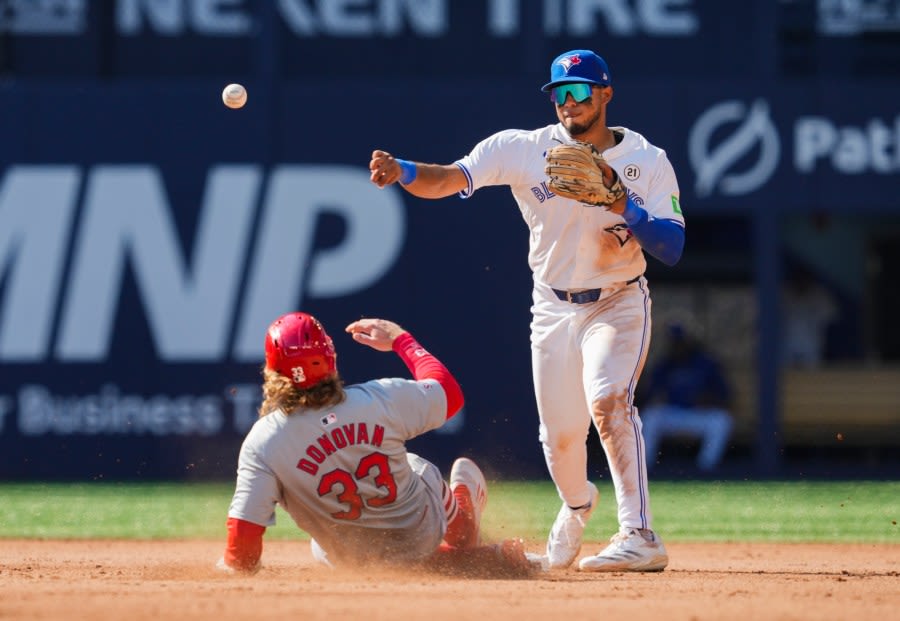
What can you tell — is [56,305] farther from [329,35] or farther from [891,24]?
[891,24]

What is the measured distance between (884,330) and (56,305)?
824 cm

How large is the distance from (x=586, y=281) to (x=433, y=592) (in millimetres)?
1511

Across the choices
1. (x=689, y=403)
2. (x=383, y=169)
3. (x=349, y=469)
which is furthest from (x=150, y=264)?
(x=349, y=469)

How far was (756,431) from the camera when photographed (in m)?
11.2

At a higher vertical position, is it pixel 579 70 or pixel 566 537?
pixel 579 70

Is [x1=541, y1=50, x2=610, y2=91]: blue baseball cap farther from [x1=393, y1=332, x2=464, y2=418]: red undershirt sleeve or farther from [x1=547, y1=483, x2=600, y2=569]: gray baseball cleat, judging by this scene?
[x1=547, y1=483, x2=600, y2=569]: gray baseball cleat

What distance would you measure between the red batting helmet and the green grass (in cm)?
182

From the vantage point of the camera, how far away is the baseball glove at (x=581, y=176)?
5398 millimetres

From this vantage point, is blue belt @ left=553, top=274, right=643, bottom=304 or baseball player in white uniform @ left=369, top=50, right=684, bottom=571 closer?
baseball player in white uniform @ left=369, top=50, right=684, bottom=571

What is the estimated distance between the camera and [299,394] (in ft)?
16.5

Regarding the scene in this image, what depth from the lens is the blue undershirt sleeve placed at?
5508 mm

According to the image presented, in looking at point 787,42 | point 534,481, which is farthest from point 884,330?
point 534,481

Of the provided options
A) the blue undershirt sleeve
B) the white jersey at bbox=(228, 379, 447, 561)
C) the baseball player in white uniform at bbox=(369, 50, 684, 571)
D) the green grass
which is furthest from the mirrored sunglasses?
the green grass

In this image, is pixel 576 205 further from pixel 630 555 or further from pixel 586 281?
pixel 630 555
